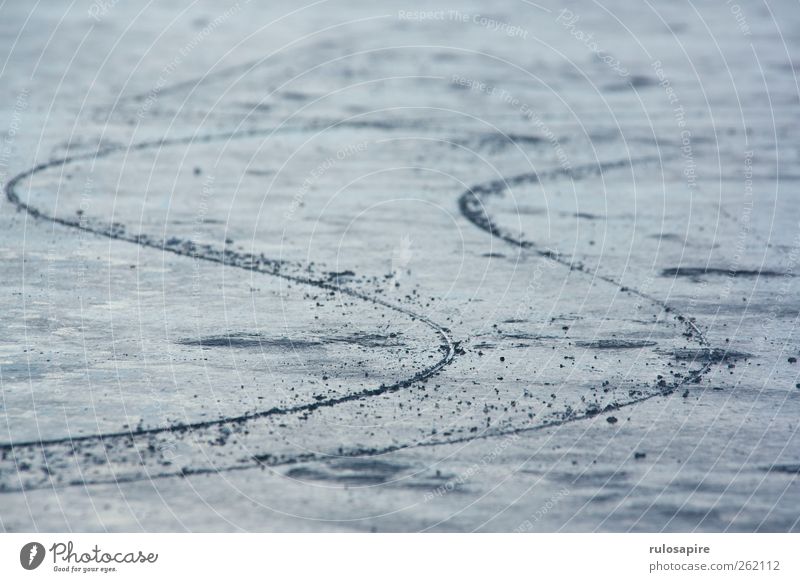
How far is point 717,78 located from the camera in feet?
→ 44.6

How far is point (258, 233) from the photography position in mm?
7973

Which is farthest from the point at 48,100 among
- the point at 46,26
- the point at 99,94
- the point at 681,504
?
the point at 681,504

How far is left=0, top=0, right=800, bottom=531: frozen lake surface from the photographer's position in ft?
15.2

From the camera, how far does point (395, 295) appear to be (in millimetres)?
6816

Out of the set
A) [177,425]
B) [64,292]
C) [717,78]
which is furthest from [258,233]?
[717,78]

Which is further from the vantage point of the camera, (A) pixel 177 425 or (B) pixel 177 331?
(B) pixel 177 331

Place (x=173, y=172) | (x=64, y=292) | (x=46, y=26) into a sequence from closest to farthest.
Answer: (x=64, y=292) → (x=173, y=172) → (x=46, y=26)

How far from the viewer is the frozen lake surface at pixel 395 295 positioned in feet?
15.2

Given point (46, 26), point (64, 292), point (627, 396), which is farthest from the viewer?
point (46, 26)

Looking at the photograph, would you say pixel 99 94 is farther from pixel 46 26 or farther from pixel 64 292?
pixel 64 292
